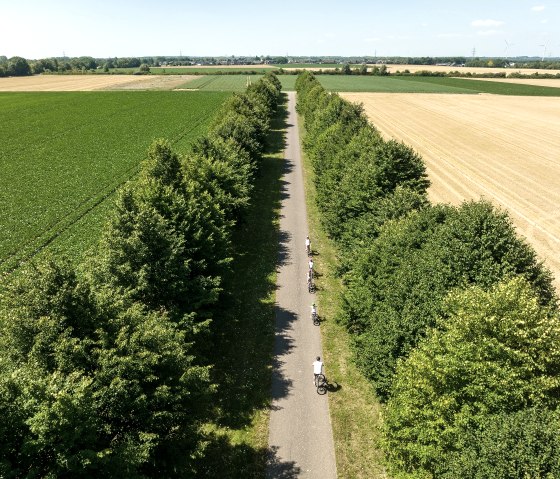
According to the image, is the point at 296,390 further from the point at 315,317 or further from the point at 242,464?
the point at 315,317

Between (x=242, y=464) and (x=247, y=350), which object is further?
(x=247, y=350)

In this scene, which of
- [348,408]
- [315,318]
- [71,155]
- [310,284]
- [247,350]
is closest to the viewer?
[348,408]

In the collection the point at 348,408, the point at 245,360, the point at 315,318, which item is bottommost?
the point at 348,408

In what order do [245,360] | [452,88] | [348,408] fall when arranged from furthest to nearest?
[452,88] < [245,360] < [348,408]

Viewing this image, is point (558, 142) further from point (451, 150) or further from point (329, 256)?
point (329, 256)

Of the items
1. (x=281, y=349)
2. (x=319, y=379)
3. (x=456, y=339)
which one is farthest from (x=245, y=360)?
(x=456, y=339)

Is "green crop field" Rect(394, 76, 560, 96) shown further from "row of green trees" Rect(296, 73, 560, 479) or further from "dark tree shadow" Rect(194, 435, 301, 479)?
"dark tree shadow" Rect(194, 435, 301, 479)
